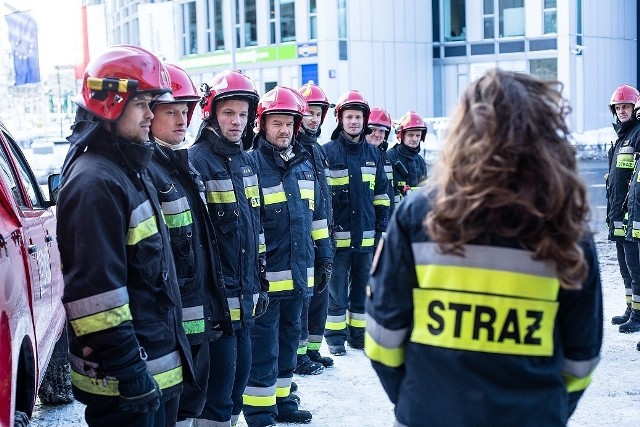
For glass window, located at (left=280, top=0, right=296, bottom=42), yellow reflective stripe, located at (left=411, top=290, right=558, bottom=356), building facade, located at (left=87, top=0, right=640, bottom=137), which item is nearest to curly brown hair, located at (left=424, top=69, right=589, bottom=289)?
yellow reflective stripe, located at (left=411, top=290, right=558, bottom=356)

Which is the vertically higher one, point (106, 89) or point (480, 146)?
point (106, 89)

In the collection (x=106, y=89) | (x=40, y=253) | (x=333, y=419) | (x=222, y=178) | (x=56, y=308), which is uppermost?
(x=106, y=89)

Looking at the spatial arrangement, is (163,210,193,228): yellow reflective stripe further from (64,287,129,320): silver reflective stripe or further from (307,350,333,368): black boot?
(307,350,333,368): black boot

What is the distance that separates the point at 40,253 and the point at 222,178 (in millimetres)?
991

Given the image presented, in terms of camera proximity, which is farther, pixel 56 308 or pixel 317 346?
pixel 317 346

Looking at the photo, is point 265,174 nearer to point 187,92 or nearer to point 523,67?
point 187,92

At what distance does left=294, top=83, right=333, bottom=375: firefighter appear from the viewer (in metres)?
6.92

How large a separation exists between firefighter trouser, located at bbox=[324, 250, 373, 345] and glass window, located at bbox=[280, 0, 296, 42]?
27.8 m

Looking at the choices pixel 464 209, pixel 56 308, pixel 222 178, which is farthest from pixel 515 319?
pixel 56 308

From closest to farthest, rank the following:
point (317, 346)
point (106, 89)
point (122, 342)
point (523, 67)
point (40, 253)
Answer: point (122, 342)
point (106, 89)
point (40, 253)
point (317, 346)
point (523, 67)

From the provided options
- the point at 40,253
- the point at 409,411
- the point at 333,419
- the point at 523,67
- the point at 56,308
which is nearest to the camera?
the point at 409,411

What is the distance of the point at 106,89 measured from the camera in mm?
3400

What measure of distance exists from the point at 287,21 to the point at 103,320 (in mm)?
33358

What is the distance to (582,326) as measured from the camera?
2600mm
